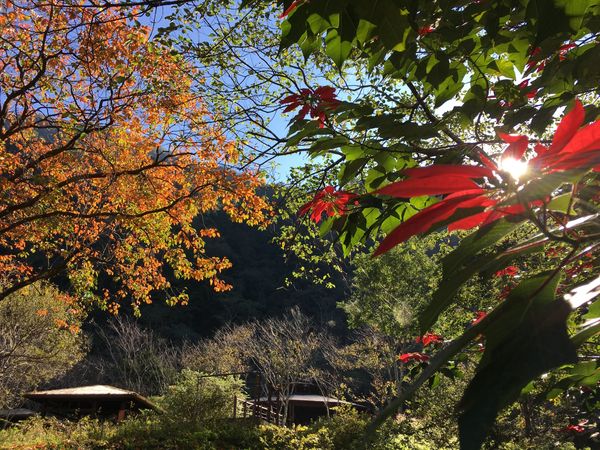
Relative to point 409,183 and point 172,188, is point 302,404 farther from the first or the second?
point 409,183

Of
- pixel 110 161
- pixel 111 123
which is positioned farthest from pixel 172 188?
pixel 111 123

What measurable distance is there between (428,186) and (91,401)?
60.4ft

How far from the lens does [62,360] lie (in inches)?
671

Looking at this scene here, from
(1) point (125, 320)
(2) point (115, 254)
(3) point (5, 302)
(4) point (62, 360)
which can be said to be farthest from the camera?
(1) point (125, 320)

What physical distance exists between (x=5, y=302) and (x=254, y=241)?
17761 millimetres

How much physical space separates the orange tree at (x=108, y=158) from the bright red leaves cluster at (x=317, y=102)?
3.47 metres

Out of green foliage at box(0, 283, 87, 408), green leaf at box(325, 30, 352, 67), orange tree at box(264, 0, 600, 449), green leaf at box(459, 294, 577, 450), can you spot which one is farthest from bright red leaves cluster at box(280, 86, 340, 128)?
green foliage at box(0, 283, 87, 408)

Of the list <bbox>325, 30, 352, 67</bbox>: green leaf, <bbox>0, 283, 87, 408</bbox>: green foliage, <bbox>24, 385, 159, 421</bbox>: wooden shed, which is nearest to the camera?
<bbox>325, 30, 352, 67</bbox>: green leaf

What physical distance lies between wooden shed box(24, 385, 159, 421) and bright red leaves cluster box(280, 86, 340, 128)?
15514 mm

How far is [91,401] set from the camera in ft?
51.7

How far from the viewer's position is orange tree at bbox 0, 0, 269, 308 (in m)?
5.34

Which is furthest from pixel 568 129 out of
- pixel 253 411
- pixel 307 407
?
pixel 307 407

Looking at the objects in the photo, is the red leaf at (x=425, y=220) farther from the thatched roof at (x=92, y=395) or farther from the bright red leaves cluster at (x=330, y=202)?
the thatched roof at (x=92, y=395)

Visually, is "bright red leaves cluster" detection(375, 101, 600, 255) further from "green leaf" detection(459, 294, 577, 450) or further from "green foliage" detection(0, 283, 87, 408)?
"green foliage" detection(0, 283, 87, 408)
